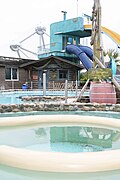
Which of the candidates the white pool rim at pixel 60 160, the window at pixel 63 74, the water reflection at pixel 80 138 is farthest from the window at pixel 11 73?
the white pool rim at pixel 60 160

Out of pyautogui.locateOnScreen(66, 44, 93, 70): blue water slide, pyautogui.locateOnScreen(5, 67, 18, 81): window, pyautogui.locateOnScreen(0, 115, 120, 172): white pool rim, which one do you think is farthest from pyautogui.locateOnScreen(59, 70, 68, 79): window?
pyautogui.locateOnScreen(0, 115, 120, 172): white pool rim

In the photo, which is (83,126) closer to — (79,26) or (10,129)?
(10,129)

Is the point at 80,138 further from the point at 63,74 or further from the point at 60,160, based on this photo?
the point at 63,74

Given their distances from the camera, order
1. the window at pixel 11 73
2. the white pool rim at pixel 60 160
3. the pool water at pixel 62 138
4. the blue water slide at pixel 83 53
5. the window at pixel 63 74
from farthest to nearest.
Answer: the window at pixel 63 74
the blue water slide at pixel 83 53
the window at pixel 11 73
the pool water at pixel 62 138
the white pool rim at pixel 60 160

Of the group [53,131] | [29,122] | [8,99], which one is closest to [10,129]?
[29,122]

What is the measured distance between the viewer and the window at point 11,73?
19770 mm

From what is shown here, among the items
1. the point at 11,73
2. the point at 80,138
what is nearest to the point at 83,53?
the point at 11,73

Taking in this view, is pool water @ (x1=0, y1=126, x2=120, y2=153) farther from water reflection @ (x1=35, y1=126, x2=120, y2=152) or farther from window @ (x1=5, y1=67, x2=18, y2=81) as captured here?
window @ (x1=5, y1=67, x2=18, y2=81)

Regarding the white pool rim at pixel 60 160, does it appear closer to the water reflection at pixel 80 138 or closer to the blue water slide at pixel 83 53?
the water reflection at pixel 80 138

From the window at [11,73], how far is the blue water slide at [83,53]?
5.13 meters

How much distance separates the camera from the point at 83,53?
20.7 metres

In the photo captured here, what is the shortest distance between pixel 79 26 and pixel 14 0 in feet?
22.0

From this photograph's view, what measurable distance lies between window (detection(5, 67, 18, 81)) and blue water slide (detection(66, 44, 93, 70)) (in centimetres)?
513

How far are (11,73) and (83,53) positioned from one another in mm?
6077
